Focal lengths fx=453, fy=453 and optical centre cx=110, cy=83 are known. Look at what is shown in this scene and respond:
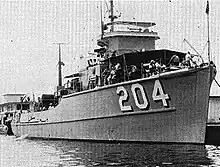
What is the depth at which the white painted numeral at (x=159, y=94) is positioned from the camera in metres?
14.7

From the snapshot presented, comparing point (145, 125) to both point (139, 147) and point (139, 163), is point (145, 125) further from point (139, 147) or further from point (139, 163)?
point (139, 163)

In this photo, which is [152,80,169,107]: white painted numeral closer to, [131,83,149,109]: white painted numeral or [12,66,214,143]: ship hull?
[12,66,214,143]: ship hull

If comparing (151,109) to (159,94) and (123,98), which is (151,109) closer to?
(159,94)

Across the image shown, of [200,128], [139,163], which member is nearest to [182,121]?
[200,128]

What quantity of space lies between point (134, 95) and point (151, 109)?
A: 81 centimetres

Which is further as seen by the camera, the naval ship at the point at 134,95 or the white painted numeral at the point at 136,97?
the white painted numeral at the point at 136,97

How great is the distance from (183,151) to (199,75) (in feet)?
9.35

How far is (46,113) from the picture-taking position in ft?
74.9

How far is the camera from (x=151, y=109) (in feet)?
49.5

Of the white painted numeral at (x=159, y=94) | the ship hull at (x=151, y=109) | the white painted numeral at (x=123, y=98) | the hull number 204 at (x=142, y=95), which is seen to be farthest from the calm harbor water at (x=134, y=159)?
the white painted numeral at (x=123, y=98)

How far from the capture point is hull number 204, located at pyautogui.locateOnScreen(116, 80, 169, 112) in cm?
1479

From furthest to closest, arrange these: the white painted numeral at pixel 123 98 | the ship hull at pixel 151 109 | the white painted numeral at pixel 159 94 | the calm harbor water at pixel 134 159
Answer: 1. the white painted numeral at pixel 123 98
2. the white painted numeral at pixel 159 94
3. the ship hull at pixel 151 109
4. the calm harbor water at pixel 134 159

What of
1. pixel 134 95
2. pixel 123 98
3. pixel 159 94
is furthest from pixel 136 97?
pixel 159 94

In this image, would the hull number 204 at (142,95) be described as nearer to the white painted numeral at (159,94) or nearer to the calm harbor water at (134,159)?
the white painted numeral at (159,94)
